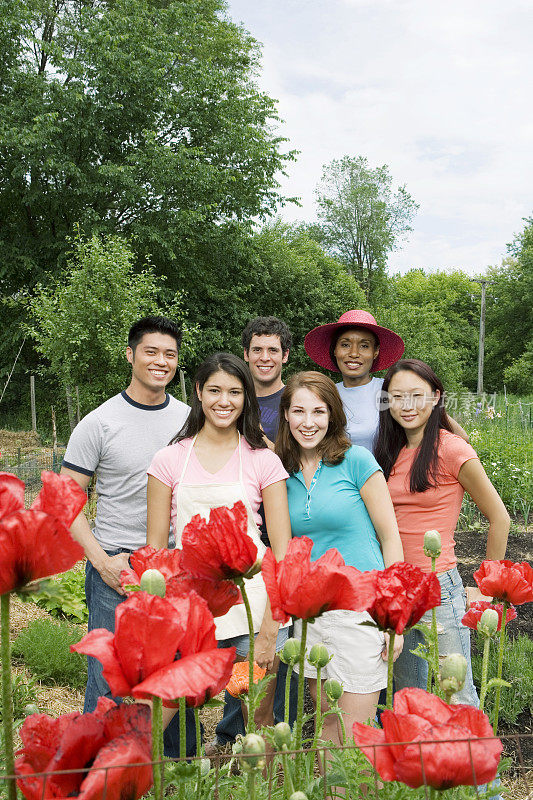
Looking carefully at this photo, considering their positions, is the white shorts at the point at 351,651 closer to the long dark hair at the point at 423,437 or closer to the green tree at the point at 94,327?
the long dark hair at the point at 423,437

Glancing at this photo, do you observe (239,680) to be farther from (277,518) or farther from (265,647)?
(277,518)

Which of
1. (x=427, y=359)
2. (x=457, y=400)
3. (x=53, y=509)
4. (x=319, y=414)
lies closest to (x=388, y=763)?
(x=53, y=509)

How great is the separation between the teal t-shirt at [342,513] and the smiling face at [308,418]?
0.38 ft

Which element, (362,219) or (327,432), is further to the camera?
(362,219)

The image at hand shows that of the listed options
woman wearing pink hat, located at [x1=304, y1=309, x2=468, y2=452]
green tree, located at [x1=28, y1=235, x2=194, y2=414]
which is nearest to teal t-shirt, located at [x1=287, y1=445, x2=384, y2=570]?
woman wearing pink hat, located at [x1=304, y1=309, x2=468, y2=452]

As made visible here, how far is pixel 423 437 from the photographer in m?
2.43

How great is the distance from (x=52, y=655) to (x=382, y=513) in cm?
247

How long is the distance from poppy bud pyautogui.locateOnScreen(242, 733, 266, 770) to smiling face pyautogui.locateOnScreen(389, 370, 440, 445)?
1.82 meters

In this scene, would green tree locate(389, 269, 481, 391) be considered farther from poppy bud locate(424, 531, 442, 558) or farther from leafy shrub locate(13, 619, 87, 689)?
poppy bud locate(424, 531, 442, 558)

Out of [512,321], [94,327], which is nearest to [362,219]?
[512,321]

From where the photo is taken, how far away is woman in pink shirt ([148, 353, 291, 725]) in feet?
7.25

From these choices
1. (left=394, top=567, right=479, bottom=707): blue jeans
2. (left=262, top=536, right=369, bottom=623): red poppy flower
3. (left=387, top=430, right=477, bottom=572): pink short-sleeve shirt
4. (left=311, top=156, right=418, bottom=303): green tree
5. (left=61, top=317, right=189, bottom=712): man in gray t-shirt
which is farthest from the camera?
(left=311, top=156, right=418, bottom=303): green tree

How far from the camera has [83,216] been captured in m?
15.9

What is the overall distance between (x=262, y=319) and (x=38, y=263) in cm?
1475
